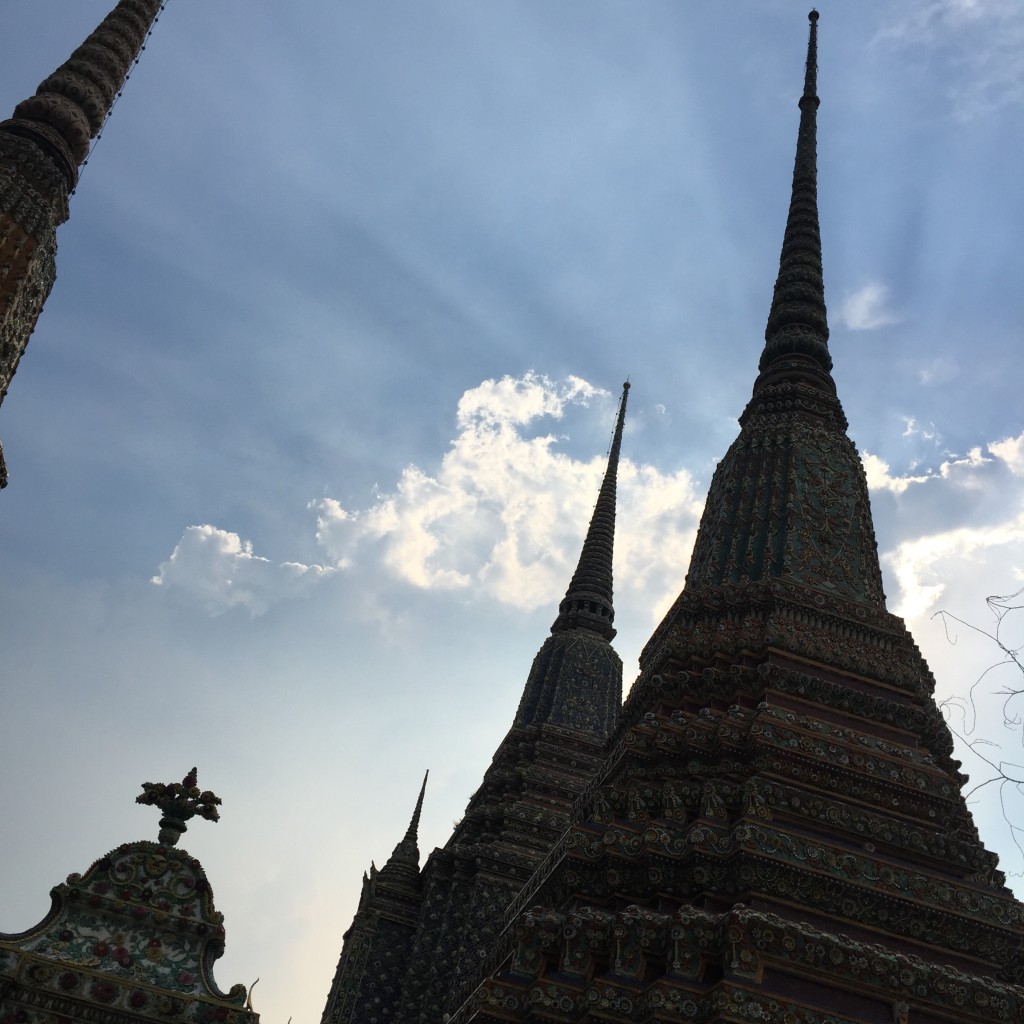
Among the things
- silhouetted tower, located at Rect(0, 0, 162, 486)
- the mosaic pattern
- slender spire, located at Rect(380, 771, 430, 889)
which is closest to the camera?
the mosaic pattern

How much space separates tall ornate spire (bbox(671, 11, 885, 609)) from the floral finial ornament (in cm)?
913

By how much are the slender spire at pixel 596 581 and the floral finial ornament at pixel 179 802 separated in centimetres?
2482

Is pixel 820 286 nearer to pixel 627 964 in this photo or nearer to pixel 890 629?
pixel 890 629

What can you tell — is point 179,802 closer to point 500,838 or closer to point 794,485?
point 794,485

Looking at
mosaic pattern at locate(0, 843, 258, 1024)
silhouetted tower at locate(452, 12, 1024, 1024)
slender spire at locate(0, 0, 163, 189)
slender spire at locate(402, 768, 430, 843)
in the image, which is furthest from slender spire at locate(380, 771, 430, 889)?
mosaic pattern at locate(0, 843, 258, 1024)

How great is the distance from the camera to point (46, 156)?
760 inches

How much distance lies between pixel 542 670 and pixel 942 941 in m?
A: 20.4

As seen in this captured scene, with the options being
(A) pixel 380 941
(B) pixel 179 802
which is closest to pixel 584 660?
(A) pixel 380 941

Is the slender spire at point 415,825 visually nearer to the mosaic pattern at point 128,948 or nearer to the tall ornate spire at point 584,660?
the tall ornate spire at point 584,660

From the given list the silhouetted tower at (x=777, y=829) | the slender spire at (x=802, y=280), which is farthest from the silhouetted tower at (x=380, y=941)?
the slender spire at (x=802, y=280)

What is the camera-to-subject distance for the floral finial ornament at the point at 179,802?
7702 millimetres

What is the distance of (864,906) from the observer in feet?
35.6

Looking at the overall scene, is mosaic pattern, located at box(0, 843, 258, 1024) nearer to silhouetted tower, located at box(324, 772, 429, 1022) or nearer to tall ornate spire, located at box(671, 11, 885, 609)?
tall ornate spire, located at box(671, 11, 885, 609)

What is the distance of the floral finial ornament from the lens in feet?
25.3
